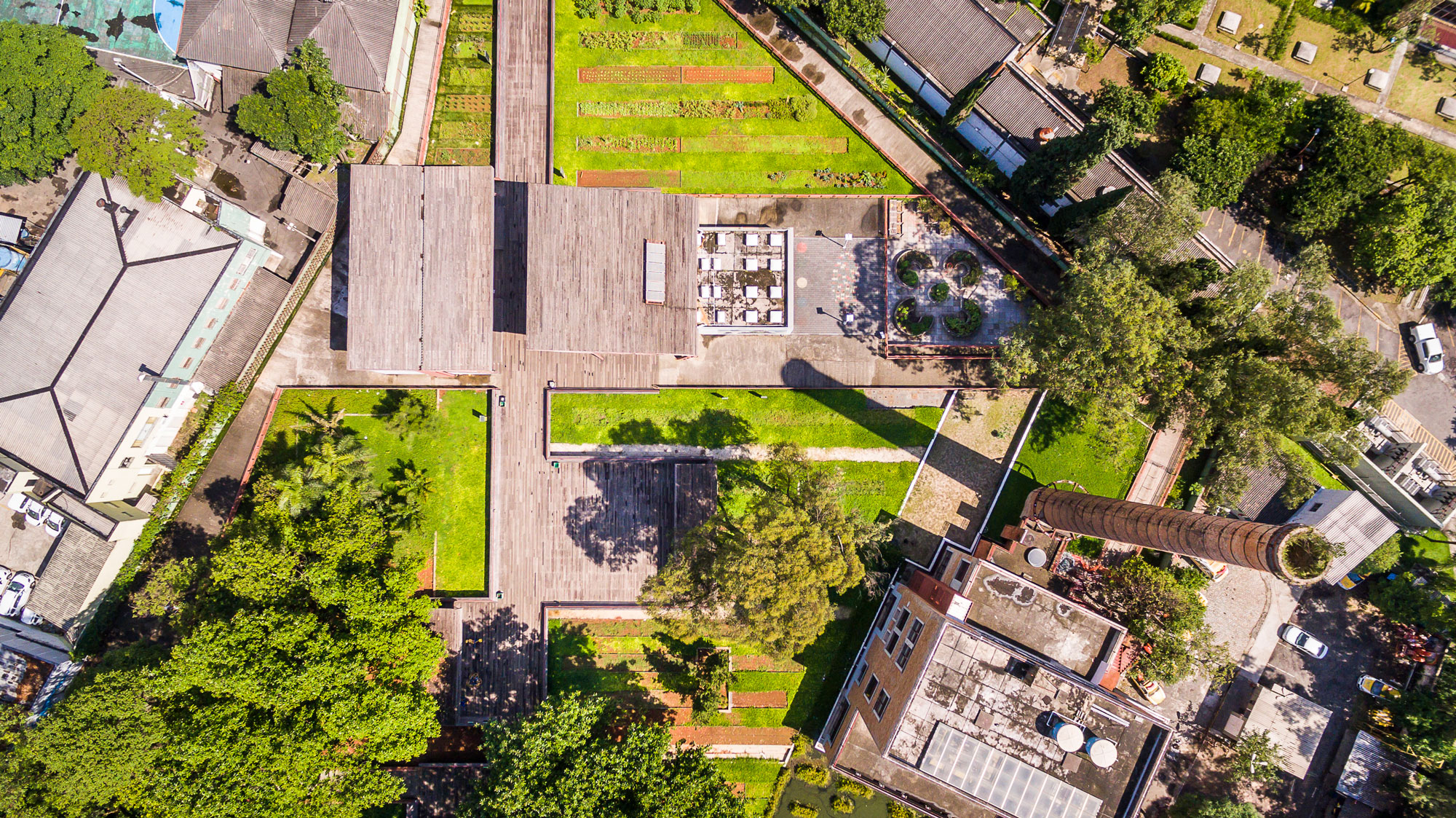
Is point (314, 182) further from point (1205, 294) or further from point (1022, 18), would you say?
point (1205, 294)

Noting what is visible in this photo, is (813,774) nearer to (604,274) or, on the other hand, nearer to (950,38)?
(604,274)

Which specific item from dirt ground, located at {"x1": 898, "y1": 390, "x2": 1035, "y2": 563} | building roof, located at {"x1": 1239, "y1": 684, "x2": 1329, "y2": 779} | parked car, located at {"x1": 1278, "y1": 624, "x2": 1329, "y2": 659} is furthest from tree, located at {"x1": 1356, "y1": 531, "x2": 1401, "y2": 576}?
dirt ground, located at {"x1": 898, "y1": 390, "x2": 1035, "y2": 563}

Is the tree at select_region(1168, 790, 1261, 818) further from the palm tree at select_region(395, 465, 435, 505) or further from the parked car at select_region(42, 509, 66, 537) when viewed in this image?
the parked car at select_region(42, 509, 66, 537)

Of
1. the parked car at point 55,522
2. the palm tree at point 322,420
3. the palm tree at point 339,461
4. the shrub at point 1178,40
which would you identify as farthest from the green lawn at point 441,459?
the shrub at point 1178,40

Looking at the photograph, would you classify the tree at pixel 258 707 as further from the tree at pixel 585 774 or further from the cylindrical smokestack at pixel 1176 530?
the cylindrical smokestack at pixel 1176 530

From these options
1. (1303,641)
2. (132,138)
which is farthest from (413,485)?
(1303,641)

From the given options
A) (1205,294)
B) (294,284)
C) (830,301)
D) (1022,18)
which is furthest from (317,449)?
(1205,294)
